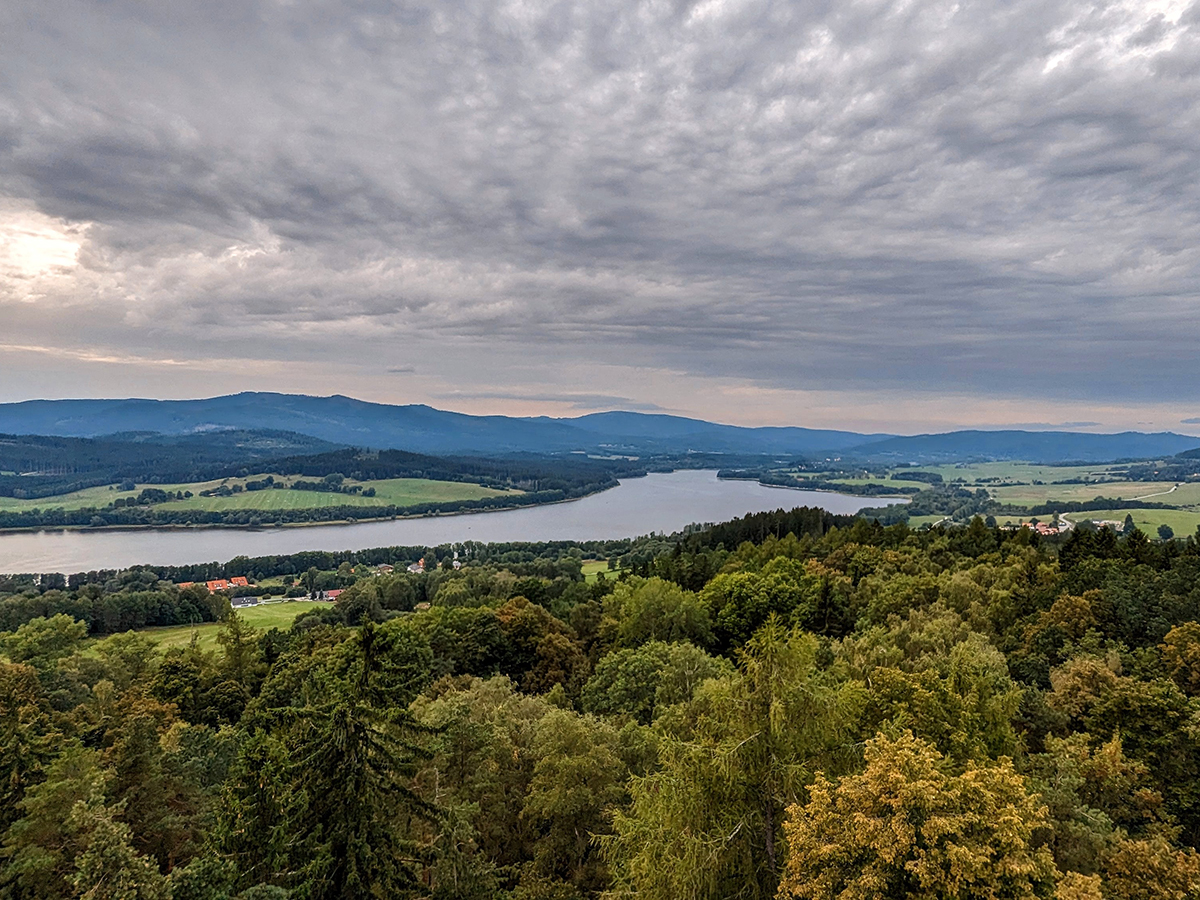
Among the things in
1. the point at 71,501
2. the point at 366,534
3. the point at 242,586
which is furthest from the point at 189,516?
the point at 242,586

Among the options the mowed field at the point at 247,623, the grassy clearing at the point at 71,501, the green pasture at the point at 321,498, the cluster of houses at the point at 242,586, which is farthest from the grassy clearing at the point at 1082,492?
the grassy clearing at the point at 71,501

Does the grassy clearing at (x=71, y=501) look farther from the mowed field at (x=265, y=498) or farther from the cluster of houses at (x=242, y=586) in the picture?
the cluster of houses at (x=242, y=586)

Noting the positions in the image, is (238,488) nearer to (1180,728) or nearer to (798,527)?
(798,527)

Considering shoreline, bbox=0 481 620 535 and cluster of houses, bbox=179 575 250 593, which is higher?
cluster of houses, bbox=179 575 250 593

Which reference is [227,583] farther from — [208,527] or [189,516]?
[189,516]

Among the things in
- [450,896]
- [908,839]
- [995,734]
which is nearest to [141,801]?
[450,896]

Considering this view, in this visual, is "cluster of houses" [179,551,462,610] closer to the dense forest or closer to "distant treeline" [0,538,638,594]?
"distant treeline" [0,538,638,594]

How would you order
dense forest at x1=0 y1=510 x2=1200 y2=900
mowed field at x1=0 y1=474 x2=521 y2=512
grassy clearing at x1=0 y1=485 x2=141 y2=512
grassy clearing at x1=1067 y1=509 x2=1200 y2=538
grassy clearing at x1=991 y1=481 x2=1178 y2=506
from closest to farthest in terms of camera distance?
dense forest at x1=0 y1=510 x2=1200 y2=900 → grassy clearing at x1=1067 y1=509 x2=1200 y2=538 → grassy clearing at x1=991 y1=481 x2=1178 y2=506 → grassy clearing at x1=0 y1=485 x2=141 y2=512 → mowed field at x1=0 y1=474 x2=521 y2=512

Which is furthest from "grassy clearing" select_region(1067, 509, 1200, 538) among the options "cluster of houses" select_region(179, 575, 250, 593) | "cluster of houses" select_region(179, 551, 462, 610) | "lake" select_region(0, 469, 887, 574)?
"cluster of houses" select_region(179, 575, 250, 593)

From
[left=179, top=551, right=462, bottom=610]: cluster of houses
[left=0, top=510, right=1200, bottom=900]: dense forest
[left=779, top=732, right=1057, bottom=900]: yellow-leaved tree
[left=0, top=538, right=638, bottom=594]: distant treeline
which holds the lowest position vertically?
[left=179, top=551, right=462, bottom=610]: cluster of houses
